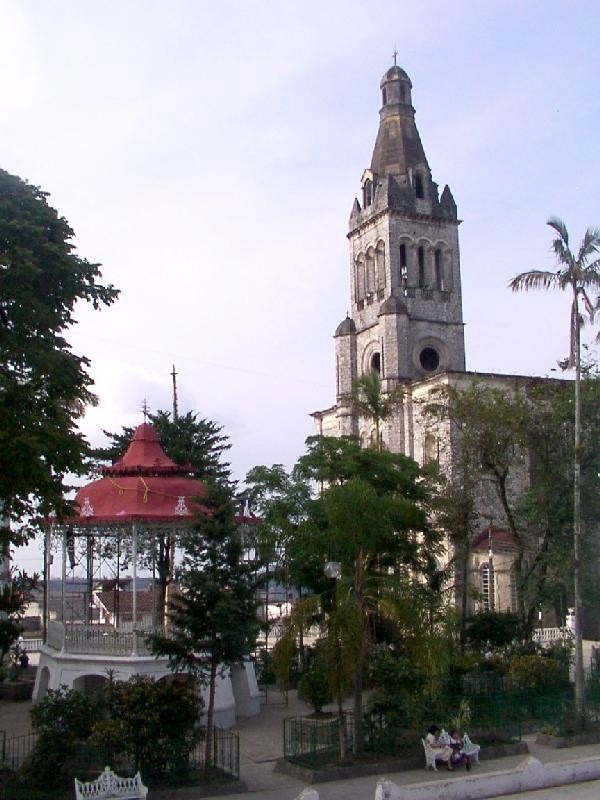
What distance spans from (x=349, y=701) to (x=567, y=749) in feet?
23.6

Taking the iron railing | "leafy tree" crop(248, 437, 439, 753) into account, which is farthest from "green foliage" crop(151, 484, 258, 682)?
"leafy tree" crop(248, 437, 439, 753)

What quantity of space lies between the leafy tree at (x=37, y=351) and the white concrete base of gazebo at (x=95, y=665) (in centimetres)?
603

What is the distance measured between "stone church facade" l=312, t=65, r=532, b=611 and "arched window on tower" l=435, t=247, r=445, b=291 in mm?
67

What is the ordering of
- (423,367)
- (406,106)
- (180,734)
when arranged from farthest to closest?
(406,106) < (423,367) < (180,734)

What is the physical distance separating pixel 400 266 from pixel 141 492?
120 feet

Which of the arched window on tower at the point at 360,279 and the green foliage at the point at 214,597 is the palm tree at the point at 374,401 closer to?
the arched window on tower at the point at 360,279

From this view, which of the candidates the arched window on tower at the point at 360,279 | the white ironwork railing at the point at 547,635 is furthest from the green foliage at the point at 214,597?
the arched window on tower at the point at 360,279

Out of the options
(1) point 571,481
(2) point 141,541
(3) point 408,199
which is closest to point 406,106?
(3) point 408,199

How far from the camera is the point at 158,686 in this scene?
16734mm

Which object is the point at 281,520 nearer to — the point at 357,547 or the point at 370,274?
the point at 357,547

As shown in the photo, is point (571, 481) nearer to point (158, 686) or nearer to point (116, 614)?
point (116, 614)

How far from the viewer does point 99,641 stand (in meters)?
22.2

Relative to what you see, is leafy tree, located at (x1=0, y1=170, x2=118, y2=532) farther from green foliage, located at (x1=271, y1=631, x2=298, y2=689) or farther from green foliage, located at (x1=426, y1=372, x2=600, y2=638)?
green foliage, located at (x1=426, y1=372, x2=600, y2=638)

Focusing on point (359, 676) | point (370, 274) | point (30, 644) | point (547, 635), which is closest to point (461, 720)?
point (359, 676)
